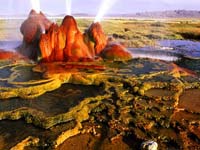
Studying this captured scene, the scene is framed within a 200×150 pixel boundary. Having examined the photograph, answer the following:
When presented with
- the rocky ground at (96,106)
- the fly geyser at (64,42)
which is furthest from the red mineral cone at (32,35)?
the rocky ground at (96,106)

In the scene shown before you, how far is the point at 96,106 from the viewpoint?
9555mm

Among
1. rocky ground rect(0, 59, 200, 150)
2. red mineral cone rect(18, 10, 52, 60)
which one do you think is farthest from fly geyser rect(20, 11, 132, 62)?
rocky ground rect(0, 59, 200, 150)

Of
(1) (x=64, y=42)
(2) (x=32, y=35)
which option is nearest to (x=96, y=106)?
(1) (x=64, y=42)

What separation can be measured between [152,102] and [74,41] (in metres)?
5.87

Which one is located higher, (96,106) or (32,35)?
(32,35)

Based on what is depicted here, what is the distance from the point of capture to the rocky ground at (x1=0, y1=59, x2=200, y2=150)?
302 inches

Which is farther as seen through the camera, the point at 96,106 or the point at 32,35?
the point at 32,35

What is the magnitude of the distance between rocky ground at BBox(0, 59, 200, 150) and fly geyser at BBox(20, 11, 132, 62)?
0.97 m

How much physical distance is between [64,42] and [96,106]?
19.0 feet

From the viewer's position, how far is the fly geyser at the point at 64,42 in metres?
14.4

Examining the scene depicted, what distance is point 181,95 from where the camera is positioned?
11.1m

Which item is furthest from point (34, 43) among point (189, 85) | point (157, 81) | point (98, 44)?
point (189, 85)

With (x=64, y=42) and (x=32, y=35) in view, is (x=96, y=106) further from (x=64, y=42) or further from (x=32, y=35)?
(x=32, y=35)

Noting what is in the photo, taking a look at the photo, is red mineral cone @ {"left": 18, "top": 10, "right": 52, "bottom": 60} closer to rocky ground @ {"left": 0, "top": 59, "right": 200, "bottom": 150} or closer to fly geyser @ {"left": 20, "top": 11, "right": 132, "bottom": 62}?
fly geyser @ {"left": 20, "top": 11, "right": 132, "bottom": 62}
